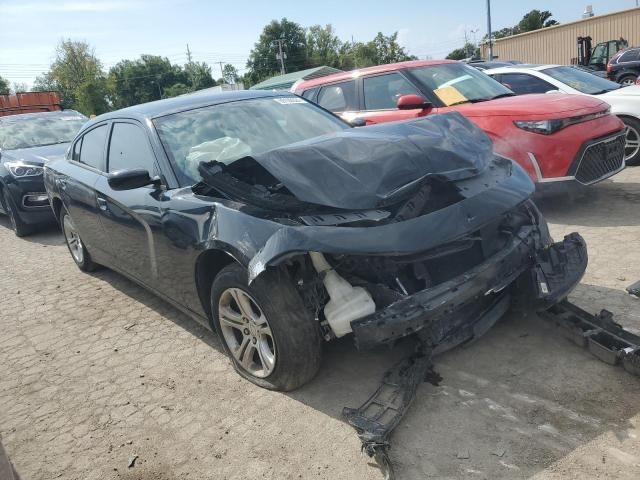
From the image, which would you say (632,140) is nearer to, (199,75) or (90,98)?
(90,98)

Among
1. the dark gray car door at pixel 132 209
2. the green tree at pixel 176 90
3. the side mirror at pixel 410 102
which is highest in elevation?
the green tree at pixel 176 90

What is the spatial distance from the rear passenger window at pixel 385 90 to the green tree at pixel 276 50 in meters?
78.9

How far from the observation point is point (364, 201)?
2518 millimetres

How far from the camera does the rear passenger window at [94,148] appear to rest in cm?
434

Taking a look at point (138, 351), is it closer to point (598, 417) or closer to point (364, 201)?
point (364, 201)

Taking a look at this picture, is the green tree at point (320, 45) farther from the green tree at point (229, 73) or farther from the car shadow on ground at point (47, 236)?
the car shadow on ground at point (47, 236)

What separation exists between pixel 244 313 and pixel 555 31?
134 feet

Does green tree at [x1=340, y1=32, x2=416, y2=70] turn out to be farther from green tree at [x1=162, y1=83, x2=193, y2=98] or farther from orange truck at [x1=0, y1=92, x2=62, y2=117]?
orange truck at [x1=0, y1=92, x2=62, y2=117]

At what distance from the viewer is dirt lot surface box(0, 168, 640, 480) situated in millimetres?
2209

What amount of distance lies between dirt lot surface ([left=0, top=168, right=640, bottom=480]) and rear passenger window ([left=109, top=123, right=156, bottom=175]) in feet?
4.16

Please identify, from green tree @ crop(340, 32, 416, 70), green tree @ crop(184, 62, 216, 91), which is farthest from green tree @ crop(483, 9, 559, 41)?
green tree @ crop(184, 62, 216, 91)

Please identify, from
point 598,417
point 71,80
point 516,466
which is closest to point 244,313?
point 516,466

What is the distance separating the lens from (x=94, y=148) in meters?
4.53

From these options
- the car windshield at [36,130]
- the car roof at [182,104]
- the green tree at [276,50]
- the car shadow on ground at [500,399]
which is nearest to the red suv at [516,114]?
the car roof at [182,104]
